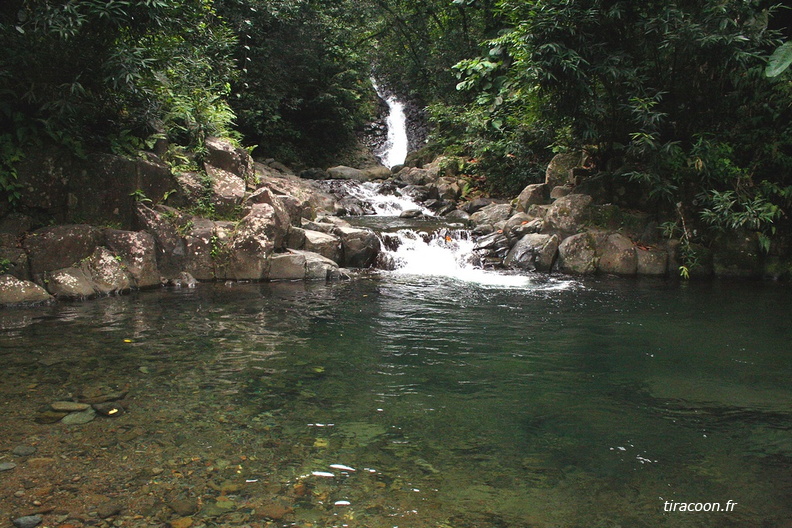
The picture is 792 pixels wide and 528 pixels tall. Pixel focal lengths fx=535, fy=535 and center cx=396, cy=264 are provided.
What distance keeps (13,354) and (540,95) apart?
10.3m

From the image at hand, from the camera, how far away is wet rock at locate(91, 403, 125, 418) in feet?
13.1

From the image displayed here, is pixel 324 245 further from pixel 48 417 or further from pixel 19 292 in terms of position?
pixel 48 417

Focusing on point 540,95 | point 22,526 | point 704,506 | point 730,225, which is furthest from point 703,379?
point 540,95

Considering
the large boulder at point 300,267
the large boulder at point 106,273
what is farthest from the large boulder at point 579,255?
the large boulder at point 106,273

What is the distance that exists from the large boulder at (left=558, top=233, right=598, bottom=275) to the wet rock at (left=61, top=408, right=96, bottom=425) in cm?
922

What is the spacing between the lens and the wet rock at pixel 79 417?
385 centimetres

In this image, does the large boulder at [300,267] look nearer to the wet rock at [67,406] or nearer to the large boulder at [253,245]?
the large boulder at [253,245]

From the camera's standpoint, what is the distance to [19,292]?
295 inches

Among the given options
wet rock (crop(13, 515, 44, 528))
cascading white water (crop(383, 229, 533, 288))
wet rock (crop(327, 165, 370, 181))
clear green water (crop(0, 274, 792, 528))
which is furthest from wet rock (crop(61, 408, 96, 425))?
wet rock (crop(327, 165, 370, 181))

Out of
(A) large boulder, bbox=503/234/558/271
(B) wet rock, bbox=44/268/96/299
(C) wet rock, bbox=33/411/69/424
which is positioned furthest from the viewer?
(A) large boulder, bbox=503/234/558/271

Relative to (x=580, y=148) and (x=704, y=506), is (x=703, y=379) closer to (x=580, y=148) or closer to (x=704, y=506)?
(x=704, y=506)

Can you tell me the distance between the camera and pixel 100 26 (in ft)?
25.8

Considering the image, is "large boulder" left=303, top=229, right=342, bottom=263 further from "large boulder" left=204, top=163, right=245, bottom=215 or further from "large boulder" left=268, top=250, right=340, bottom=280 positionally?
"large boulder" left=204, top=163, right=245, bottom=215

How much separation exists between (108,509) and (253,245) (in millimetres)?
7326
